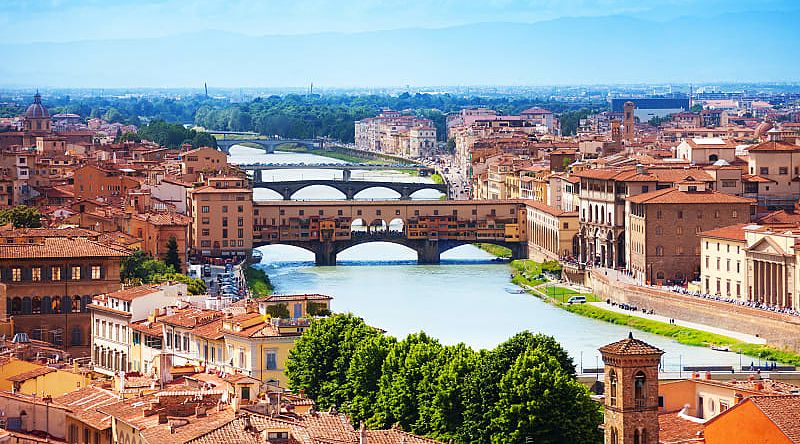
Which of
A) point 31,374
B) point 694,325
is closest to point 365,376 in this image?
point 31,374

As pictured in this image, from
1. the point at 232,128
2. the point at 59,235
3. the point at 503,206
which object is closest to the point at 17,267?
the point at 59,235

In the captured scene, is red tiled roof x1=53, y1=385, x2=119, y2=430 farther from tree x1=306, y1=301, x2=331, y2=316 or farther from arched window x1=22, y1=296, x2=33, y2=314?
arched window x1=22, y1=296, x2=33, y2=314

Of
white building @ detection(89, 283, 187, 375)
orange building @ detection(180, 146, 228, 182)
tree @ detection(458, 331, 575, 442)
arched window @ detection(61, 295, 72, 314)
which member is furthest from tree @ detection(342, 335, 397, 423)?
orange building @ detection(180, 146, 228, 182)

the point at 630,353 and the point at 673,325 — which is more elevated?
the point at 630,353

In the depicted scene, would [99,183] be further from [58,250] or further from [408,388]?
[408,388]

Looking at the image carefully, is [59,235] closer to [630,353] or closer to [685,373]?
[685,373]
